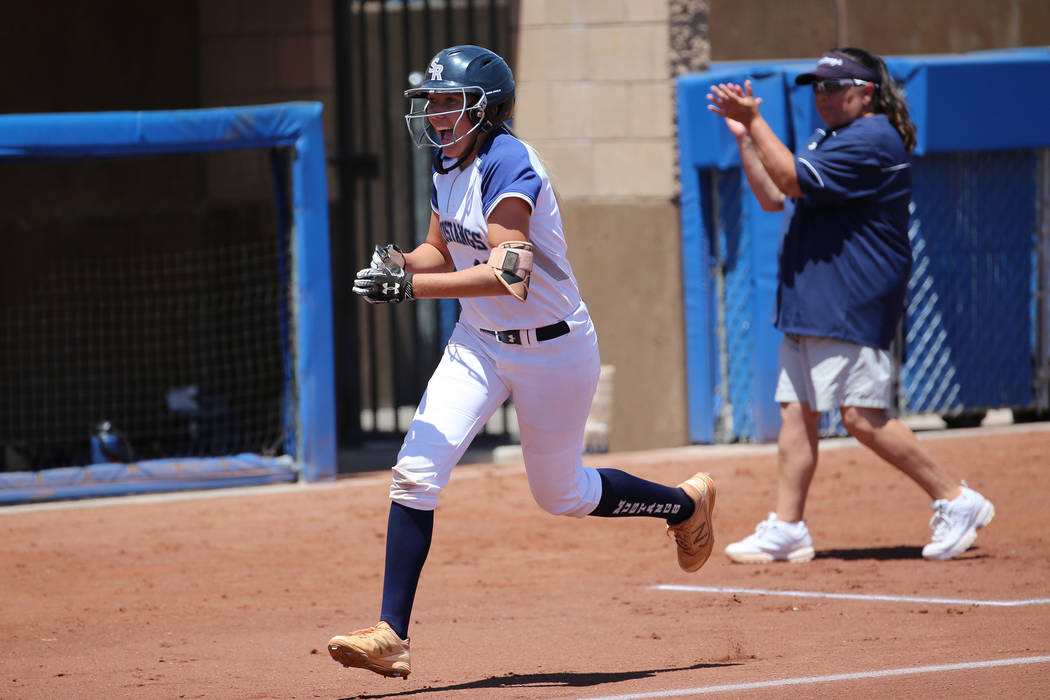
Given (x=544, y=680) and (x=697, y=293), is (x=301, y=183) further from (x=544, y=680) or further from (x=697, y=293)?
(x=544, y=680)

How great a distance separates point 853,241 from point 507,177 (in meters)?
2.52

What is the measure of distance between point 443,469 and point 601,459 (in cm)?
567

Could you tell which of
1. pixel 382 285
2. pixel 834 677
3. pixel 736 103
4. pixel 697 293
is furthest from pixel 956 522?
pixel 697 293

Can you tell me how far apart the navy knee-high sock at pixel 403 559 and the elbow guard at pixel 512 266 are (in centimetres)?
78

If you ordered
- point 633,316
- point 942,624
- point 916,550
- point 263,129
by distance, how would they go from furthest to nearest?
point 633,316 → point 263,129 → point 916,550 → point 942,624

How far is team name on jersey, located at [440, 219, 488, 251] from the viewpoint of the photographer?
4.71 meters

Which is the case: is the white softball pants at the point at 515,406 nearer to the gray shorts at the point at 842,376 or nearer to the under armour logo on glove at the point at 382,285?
the under armour logo on glove at the point at 382,285

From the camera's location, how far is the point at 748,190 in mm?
10422

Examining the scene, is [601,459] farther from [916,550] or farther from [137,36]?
[137,36]

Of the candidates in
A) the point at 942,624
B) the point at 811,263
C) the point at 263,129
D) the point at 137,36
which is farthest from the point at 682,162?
the point at 942,624

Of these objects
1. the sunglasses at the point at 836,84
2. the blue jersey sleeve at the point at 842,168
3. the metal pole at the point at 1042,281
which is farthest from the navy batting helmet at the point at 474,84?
the metal pole at the point at 1042,281

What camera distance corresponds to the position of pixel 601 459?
10.2m

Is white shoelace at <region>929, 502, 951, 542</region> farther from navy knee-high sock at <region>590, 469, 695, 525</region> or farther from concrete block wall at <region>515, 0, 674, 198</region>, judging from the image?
concrete block wall at <region>515, 0, 674, 198</region>

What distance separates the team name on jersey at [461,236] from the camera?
4715 millimetres
